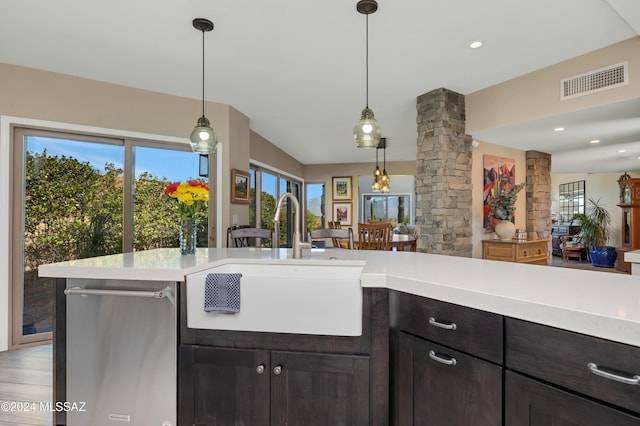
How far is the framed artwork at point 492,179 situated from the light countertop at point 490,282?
2.70 meters

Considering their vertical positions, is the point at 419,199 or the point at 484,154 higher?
the point at 484,154

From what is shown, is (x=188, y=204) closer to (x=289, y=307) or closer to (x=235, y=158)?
(x=289, y=307)

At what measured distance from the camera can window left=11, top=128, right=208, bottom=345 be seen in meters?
3.10

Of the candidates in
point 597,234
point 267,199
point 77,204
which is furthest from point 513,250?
point 597,234

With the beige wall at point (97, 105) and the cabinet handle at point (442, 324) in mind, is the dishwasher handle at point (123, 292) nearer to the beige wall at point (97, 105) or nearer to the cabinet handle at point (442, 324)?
the cabinet handle at point (442, 324)

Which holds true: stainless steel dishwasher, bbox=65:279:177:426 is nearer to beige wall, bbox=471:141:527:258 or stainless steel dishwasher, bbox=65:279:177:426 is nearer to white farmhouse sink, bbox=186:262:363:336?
white farmhouse sink, bbox=186:262:363:336

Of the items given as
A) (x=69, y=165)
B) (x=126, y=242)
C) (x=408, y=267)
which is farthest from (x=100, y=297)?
(x=69, y=165)

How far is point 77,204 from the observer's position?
11.1 feet

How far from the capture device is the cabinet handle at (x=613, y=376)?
0.78m

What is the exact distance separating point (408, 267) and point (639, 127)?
388cm

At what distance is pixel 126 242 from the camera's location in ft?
11.6

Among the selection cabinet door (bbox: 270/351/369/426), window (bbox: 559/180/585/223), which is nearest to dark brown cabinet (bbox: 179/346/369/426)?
cabinet door (bbox: 270/351/369/426)

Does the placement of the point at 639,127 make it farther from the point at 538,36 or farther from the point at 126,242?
the point at 126,242

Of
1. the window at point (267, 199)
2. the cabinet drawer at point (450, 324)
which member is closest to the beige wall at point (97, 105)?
the window at point (267, 199)
